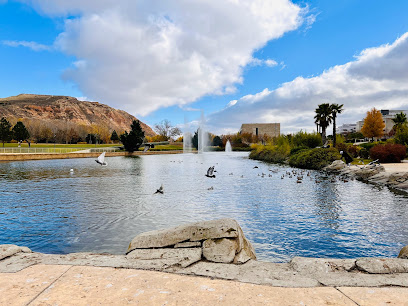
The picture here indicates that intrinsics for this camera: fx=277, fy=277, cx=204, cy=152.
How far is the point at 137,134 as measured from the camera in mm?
72688

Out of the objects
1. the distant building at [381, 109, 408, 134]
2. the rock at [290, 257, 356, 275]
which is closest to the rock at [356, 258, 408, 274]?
the rock at [290, 257, 356, 275]

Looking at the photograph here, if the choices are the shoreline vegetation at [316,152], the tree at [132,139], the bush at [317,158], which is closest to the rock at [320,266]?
the shoreline vegetation at [316,152]

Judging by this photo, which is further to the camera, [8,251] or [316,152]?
[316,152]

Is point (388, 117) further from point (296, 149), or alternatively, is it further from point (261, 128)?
point (296, 149)

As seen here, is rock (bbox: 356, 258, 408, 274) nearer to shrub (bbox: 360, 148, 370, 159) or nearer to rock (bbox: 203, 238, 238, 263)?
rock (bbox: 203, 238, 238, 263)

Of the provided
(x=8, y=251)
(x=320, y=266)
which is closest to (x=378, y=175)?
(x=320, y=266)

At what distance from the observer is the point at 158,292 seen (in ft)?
11.6

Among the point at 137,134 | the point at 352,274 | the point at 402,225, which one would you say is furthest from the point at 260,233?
the point at 137,134

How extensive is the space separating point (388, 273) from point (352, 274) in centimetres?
58

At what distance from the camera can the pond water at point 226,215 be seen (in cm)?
765

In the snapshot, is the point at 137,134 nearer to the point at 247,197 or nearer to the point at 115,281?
the point at 247,197

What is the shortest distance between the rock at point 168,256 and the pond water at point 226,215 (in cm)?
221

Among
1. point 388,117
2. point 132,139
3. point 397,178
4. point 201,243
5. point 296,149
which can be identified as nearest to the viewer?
point 201,243

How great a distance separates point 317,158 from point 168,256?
31508mm
